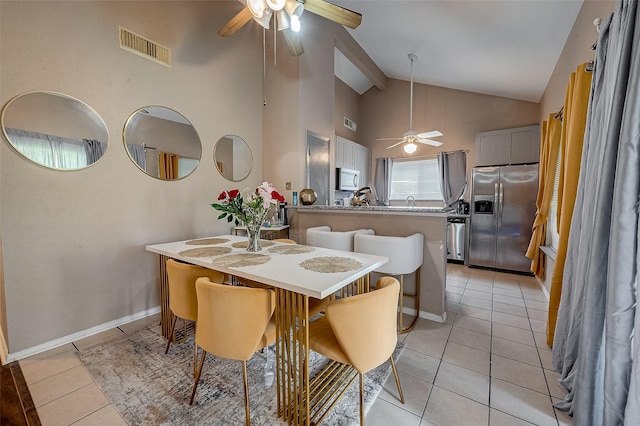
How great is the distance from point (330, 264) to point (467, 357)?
1.40m

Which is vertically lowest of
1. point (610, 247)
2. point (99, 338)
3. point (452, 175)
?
point (99, 338)

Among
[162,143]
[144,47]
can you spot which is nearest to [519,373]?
[162,143]

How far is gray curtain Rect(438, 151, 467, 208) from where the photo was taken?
508 cm

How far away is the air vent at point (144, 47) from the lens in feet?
8.13

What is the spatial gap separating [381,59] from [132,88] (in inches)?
166

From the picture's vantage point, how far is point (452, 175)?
5.17m

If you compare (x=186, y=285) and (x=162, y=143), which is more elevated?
(x=162, y=143)

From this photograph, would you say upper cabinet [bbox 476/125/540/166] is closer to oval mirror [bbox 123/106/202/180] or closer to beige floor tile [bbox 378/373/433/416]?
beige floor tile [bbox 378/373/433/416]

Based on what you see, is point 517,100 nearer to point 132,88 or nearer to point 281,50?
point 281,50

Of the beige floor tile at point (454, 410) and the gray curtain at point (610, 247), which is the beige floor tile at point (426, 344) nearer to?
the beige floor tile at point (454, 410)

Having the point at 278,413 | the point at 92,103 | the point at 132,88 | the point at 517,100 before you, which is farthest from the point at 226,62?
the point at 517,100

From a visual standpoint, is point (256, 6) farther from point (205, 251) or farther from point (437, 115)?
point (437, 115)

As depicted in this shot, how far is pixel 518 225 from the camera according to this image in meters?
4.06

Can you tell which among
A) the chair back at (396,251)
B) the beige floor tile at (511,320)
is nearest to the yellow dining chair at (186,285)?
the chair back at (396,251)
